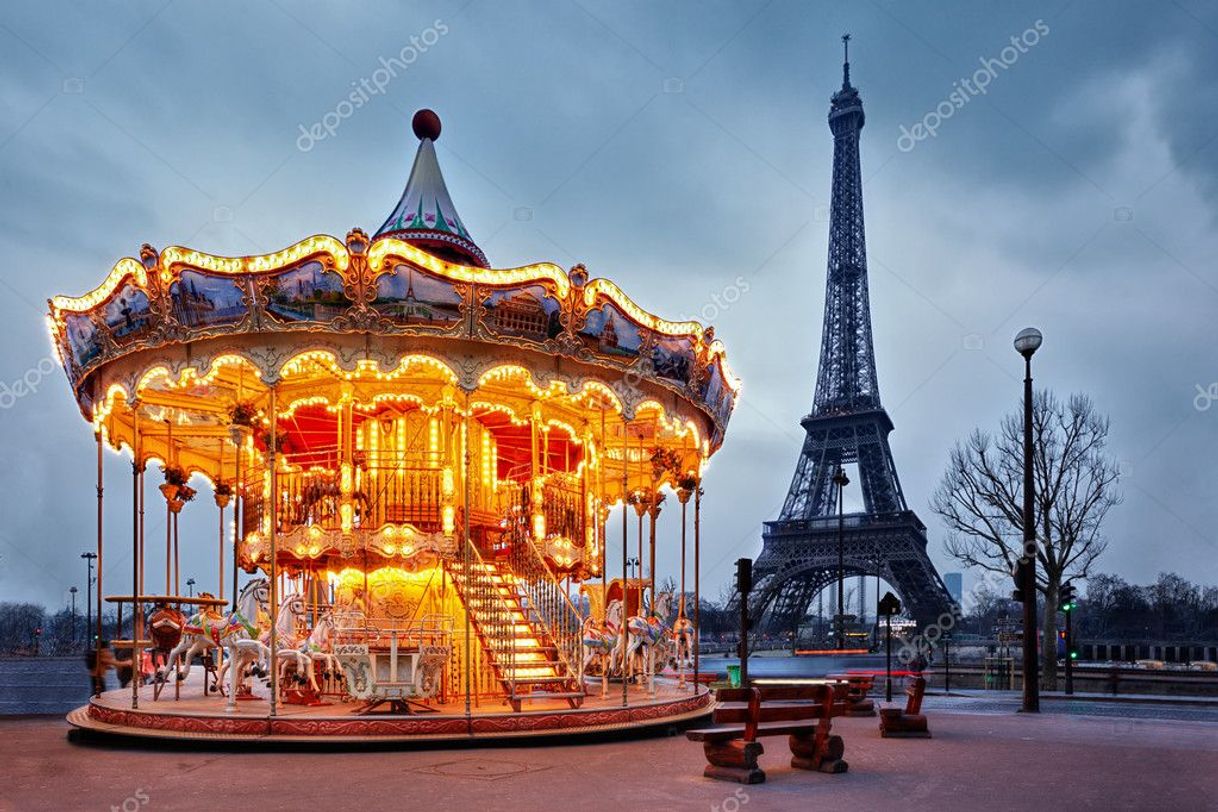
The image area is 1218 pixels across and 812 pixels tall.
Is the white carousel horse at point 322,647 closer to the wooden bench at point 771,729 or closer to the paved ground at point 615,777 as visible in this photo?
the paved ground at point 615,777

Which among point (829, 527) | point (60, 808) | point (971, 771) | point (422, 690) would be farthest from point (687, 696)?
point (829, 527)

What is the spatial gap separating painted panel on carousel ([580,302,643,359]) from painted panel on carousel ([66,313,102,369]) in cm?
684

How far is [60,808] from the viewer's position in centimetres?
809

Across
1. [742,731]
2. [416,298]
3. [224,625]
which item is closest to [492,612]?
[224,625]

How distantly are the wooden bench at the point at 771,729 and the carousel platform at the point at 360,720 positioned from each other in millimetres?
2560

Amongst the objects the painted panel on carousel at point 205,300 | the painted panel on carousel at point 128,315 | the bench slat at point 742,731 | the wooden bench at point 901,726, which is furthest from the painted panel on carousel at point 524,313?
the wooden bench at point 901,726

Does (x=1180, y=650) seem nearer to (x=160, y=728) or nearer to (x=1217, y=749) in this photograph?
(x=1217, y=749)

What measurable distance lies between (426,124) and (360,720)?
12348mm

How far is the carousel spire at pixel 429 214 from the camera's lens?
1888 cm

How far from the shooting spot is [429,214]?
63.4ft

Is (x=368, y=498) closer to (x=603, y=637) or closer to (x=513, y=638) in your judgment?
(x=513, y=638)

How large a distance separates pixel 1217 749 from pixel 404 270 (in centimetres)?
1160

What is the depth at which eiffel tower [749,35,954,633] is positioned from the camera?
6119 cm

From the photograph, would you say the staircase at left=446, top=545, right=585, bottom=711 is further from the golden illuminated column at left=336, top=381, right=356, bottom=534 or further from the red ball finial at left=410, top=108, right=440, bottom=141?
the red ball finial at left=410, top=108, right=440, bottom=141
